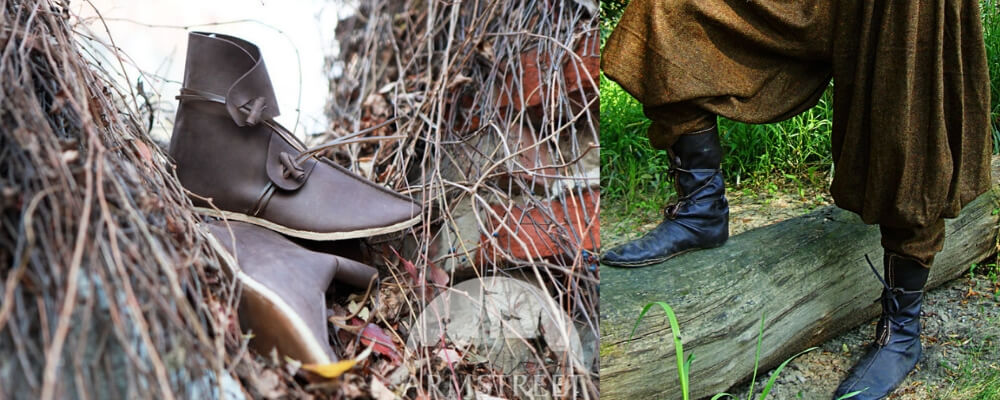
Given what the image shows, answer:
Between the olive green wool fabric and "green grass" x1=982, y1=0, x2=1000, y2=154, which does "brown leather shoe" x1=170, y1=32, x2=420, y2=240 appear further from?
"green grass" x1=982, y1=0, x2=1000, y2=154

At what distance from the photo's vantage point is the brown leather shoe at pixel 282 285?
95 centimetres

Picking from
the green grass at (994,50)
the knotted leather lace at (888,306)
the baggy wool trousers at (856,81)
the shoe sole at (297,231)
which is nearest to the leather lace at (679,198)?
the baggy wool trousers at (856,81)

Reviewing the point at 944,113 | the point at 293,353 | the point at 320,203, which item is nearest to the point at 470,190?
the point at 320,203

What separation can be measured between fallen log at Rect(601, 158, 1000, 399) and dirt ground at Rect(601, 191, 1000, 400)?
53 millimetres

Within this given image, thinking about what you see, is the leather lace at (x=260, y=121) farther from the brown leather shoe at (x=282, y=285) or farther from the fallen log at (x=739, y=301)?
the fallen log at (x=739, y=301)

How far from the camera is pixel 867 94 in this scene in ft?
4.49

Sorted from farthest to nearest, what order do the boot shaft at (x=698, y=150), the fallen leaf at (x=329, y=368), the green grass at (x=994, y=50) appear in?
the green grass at (x=994, y=50) → the boot shaft at (x=698, y=150) → the fallen leaf at (x=329, y=368)

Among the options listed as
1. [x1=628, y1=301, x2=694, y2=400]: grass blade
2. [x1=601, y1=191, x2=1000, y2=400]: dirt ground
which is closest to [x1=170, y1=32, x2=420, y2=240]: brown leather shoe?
[x1=628, y1=301, x2=694, y2=400]: grass blade

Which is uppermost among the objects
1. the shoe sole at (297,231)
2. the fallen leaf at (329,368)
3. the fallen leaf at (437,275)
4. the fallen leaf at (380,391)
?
the shoe sole at (297,231)

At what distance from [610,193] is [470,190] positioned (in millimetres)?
1022

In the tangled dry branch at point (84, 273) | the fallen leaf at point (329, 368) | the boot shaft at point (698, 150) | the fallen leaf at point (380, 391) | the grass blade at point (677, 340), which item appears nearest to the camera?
the tangled dry branch at point (84, 273)

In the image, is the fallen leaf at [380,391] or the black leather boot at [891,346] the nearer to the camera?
the fallen leaf at [380,391]

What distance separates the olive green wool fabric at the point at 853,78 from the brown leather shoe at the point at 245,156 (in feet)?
2.12

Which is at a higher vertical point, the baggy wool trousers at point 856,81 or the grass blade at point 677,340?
the baggy wool trousers at point 856,81
